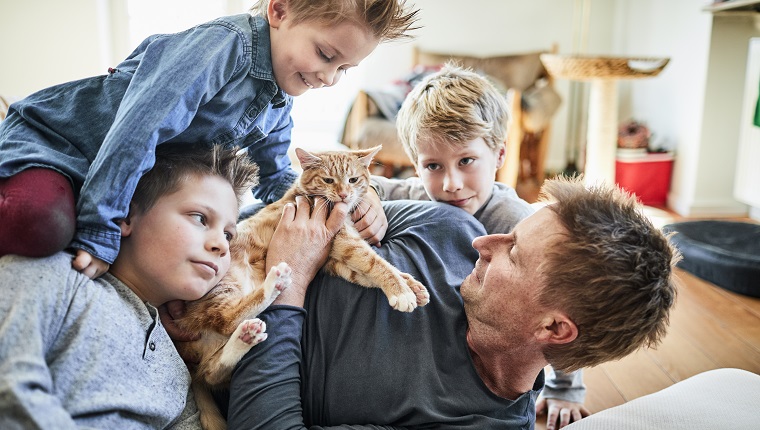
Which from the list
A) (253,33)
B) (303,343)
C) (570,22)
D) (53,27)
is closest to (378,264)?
(303,343)

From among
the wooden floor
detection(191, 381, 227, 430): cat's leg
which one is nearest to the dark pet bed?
the wooden floor

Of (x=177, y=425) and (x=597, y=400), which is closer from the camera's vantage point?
(x=177, y=425)

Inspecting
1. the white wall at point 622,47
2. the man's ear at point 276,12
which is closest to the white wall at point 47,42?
the white wall at point 622,47

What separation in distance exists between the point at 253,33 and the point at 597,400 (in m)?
1.64

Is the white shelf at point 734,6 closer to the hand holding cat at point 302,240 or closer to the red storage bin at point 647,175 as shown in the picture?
the red storage bin at point 647,175

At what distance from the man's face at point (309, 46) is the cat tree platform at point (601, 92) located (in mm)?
2845

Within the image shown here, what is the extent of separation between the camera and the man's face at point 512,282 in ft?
3.93

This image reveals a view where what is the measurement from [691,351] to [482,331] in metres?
1.59

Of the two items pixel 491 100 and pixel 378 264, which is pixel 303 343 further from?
pixel 491 100

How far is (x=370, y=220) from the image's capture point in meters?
1.52

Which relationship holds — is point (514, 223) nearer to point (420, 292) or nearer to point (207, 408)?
point (420, 292)

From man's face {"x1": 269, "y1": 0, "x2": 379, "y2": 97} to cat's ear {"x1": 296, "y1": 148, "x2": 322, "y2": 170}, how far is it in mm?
262

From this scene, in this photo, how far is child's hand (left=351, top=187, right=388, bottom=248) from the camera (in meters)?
1.51

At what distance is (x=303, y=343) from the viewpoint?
4.22 feet
